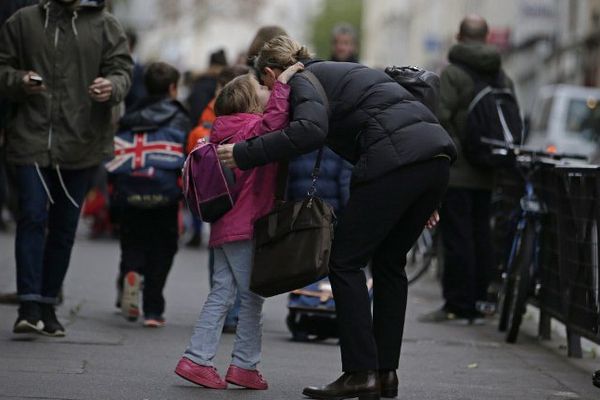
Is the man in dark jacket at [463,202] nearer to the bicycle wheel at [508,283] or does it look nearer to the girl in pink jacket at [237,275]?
the bicycle wheel at [508,283]

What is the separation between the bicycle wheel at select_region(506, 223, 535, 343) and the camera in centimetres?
1010

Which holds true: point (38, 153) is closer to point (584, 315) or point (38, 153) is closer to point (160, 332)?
point (160, 332)

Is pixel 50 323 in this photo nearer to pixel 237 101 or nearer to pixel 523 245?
pixel 237 101

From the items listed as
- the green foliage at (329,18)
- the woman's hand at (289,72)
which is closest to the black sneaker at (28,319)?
the woman's hand at (289,72)

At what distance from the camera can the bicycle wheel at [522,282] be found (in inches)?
398

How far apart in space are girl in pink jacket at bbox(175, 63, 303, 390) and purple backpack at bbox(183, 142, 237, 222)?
0.06 meters

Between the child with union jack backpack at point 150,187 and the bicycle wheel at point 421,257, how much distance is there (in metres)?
3.89

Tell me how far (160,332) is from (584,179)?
2736 millimetres

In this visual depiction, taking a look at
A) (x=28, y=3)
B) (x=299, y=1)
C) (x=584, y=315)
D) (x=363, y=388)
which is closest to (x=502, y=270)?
(x=584, y=315)

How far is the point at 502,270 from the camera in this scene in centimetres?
1117

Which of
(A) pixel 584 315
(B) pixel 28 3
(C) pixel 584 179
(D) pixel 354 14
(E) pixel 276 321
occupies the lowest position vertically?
(D) pixel 354 14

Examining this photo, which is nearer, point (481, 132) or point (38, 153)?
point (38, 153)

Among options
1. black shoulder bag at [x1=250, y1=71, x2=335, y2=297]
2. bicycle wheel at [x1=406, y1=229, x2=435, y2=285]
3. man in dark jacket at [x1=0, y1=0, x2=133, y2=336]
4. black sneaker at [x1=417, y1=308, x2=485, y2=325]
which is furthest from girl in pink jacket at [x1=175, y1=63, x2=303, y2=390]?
bicycle wheel at [x1=406, y1=229, x2=435, y2=285]

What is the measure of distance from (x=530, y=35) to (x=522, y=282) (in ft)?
137
